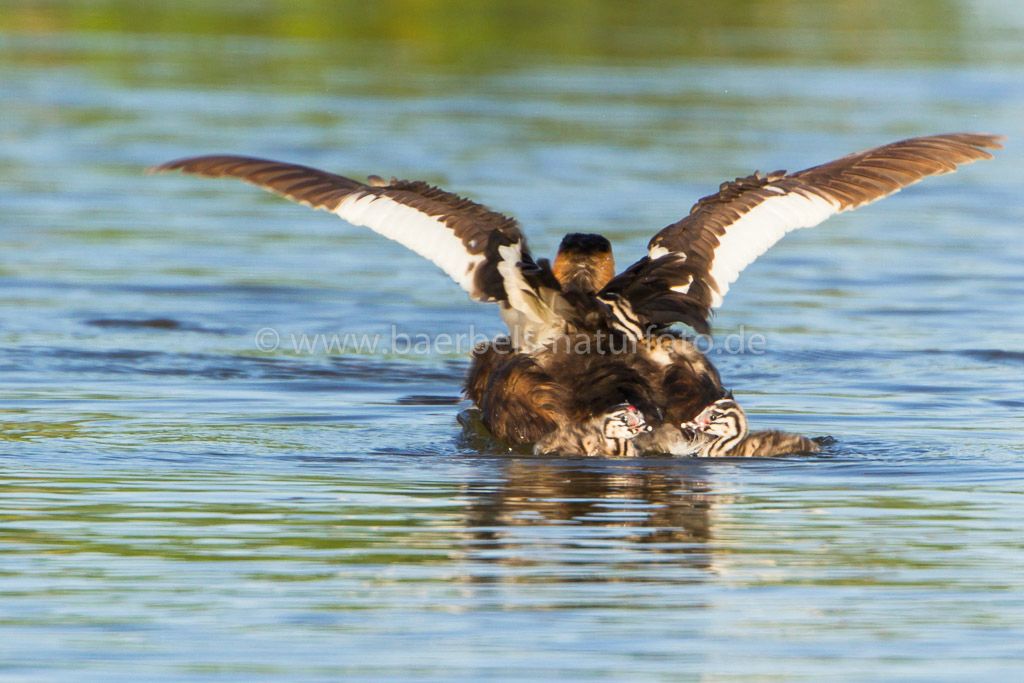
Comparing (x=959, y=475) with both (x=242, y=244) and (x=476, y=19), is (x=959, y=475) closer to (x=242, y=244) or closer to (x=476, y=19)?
(x=242, y=244)

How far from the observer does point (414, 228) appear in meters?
10.6

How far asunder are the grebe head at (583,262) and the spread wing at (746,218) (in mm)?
283

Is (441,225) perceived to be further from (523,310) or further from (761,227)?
(761,227)

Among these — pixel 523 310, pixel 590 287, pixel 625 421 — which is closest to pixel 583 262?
pixel 590 287

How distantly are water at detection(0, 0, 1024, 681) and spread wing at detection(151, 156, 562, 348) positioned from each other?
2.88 ft

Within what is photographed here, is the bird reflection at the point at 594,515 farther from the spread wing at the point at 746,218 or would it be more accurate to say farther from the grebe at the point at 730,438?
the spread wing at the point at 746,218

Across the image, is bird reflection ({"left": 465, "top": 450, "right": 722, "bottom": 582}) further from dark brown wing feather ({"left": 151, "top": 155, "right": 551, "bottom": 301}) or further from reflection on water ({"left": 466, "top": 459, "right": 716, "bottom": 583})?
dark brown wing feather ({"left": 151, "top": 155, "right": 551, "bottom": 301})

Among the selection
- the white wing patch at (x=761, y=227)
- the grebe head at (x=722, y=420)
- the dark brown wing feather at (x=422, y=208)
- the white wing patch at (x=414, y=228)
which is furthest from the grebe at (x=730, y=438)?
the white wing patch at (x=414, y=228)

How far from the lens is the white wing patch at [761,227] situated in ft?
34.7

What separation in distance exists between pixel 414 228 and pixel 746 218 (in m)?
1.84

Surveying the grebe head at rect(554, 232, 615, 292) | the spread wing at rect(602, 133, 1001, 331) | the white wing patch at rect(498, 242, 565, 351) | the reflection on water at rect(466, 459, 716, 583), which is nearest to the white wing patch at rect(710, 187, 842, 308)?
the spread wing at rect(602, 133, 1001, 331)

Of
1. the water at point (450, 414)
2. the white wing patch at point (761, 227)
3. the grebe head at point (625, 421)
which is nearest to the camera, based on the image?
the water at point (450, 414)

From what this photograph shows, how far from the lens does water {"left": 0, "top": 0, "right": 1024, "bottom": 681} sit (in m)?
6.70

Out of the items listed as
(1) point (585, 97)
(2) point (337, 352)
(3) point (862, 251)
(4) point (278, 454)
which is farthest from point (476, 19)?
(4) point (278, 454)
